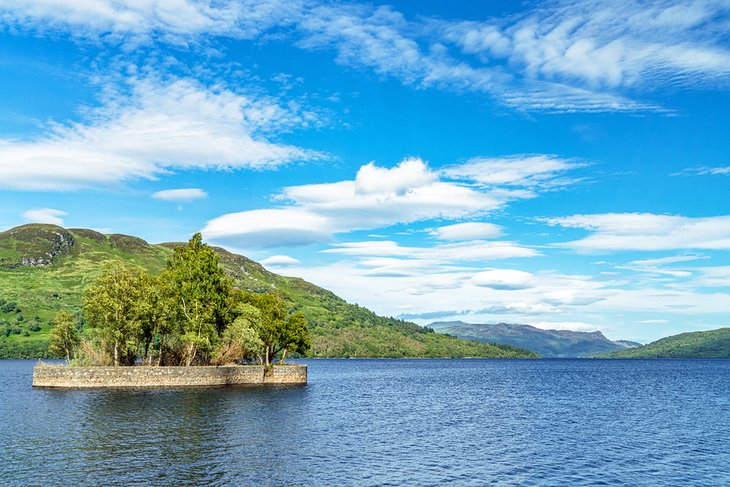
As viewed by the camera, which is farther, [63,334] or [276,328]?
[63,334]

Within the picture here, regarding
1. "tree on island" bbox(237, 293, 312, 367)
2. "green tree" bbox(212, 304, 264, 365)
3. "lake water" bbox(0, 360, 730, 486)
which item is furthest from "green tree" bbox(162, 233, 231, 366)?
"lake water" bbox(0, 360, 730, 486)

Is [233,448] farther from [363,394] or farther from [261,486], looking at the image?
[363,394]

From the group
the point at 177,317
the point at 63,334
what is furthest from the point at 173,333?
the point at 63,334

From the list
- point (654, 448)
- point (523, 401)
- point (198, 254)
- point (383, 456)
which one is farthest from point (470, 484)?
point (198, 254)

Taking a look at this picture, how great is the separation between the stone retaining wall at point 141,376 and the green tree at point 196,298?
18.6 feet

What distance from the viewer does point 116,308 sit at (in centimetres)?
10256

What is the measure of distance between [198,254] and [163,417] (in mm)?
51255

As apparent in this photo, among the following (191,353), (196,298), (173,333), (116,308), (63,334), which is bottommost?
(191,353)

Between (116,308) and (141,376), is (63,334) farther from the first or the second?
(141,376)

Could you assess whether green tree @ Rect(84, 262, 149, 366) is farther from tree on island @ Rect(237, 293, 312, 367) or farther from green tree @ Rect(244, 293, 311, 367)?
green tree @ Rect(244, 293, 311, 367)

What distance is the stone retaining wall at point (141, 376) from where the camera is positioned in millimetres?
99375

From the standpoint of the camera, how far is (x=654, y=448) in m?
57.5

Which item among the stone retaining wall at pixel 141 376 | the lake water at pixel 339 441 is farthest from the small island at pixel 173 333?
the lake water at pixel 339 441

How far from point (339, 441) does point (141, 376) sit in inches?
2269
